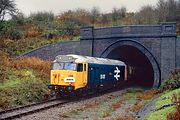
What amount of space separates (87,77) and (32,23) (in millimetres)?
25553

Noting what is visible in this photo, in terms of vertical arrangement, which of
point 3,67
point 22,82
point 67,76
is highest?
point 3,67

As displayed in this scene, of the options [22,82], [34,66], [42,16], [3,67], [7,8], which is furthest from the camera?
[42,16]

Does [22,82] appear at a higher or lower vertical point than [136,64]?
higher

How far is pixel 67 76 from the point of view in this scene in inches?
840

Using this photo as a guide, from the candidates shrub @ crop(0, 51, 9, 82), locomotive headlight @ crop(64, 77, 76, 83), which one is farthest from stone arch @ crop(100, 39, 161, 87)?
locomotive headlight @ crop(64, 77, 76, 83)

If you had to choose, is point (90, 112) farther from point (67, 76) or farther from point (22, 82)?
point (22, 82)

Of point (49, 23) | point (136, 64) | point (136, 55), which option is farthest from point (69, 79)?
point (49, 23)

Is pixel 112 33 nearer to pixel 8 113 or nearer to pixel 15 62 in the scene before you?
pixel 15 62

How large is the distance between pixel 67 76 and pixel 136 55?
72.1 ft

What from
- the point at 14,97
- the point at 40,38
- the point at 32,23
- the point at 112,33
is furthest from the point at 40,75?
the point at 32,23

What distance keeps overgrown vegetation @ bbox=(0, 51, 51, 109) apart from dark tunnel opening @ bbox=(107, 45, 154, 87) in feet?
34.8

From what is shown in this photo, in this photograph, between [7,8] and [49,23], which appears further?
[49,23]

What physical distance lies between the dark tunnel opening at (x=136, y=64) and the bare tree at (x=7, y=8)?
14888mm

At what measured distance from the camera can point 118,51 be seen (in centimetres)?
3669
